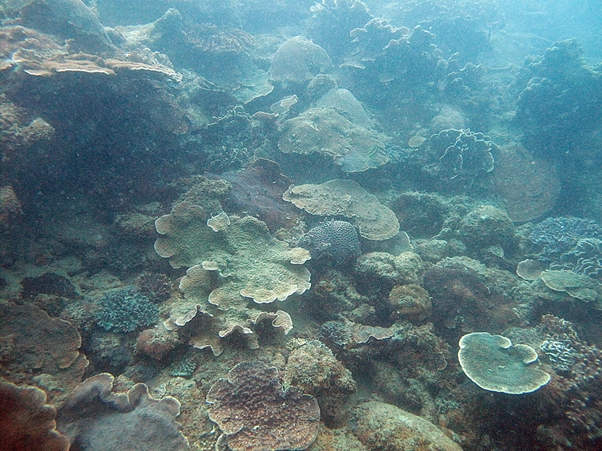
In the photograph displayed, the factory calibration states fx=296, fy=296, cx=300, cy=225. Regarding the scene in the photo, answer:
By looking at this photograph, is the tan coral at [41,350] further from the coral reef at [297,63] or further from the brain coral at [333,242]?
the coral reef at [297,63]

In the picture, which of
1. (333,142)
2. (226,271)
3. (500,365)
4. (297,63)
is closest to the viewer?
(500,365)

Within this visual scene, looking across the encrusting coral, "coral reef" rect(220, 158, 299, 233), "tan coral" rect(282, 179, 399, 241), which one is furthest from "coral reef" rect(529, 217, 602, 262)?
the encrusting coral

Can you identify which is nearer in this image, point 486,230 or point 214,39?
point 486,230

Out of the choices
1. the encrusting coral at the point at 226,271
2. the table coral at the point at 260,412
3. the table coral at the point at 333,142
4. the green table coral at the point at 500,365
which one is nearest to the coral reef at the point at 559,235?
the green table coral at the point at 500,365

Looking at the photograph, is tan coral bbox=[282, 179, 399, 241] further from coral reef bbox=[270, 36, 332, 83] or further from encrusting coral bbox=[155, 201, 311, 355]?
coral reef bbox=[270, 36, 332, 83]

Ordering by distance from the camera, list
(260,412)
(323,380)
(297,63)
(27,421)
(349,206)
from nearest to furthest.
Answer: (27,421) < (260,412) < (323,380) < (349,206) < (297,63)

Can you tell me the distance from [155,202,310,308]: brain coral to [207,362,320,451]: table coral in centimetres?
113

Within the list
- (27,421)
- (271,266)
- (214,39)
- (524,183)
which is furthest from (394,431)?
(214,39)

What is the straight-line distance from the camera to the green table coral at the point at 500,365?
11.6 feet

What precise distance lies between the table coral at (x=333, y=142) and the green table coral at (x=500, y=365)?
4459 mm

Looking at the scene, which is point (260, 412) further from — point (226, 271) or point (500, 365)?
point (500, 365)

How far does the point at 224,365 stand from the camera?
342cm

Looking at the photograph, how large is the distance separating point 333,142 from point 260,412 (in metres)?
6.13

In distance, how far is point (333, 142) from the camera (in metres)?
7.48
